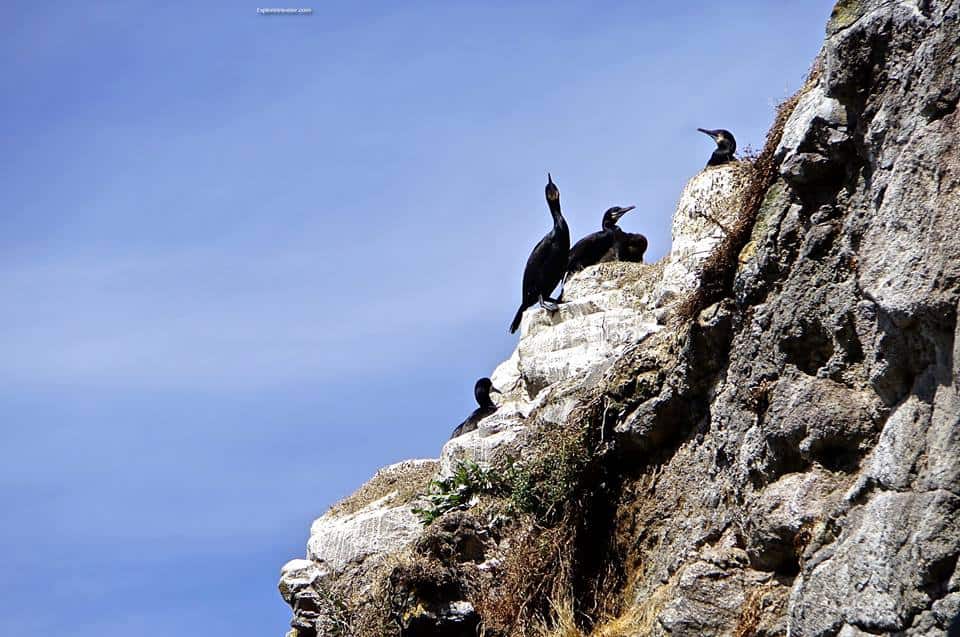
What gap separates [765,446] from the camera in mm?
8867

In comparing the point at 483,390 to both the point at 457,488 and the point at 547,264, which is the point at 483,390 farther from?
the point at 457,488

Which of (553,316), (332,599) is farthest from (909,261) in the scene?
(553,316)

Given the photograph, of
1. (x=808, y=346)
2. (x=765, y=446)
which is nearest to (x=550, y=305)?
(x=765, y=446)

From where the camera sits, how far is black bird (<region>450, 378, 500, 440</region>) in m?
17.8

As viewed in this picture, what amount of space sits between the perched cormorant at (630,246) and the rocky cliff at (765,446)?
7.68 metres

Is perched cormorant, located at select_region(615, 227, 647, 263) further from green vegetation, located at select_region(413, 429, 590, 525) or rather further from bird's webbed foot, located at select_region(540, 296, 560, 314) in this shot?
green vegetation, located at select_region(413, 429, 590, 525)

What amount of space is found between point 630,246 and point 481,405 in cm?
487

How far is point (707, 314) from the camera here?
32.8ft

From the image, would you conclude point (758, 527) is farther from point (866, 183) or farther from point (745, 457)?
point (866, 183)

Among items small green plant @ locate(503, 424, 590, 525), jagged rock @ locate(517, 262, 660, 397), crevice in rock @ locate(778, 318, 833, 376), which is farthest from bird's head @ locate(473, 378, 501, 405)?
crevice in rock @ locate(778, 318, 833, 376)

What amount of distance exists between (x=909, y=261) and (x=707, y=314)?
9.39 ft

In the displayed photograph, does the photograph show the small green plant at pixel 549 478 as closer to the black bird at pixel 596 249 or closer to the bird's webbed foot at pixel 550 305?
the bird's webbed foot at pixel 550 305

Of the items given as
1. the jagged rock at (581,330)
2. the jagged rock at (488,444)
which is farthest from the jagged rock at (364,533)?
the jagged rock at (581,330)

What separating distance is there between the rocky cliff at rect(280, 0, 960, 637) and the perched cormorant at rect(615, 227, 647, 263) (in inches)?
302
